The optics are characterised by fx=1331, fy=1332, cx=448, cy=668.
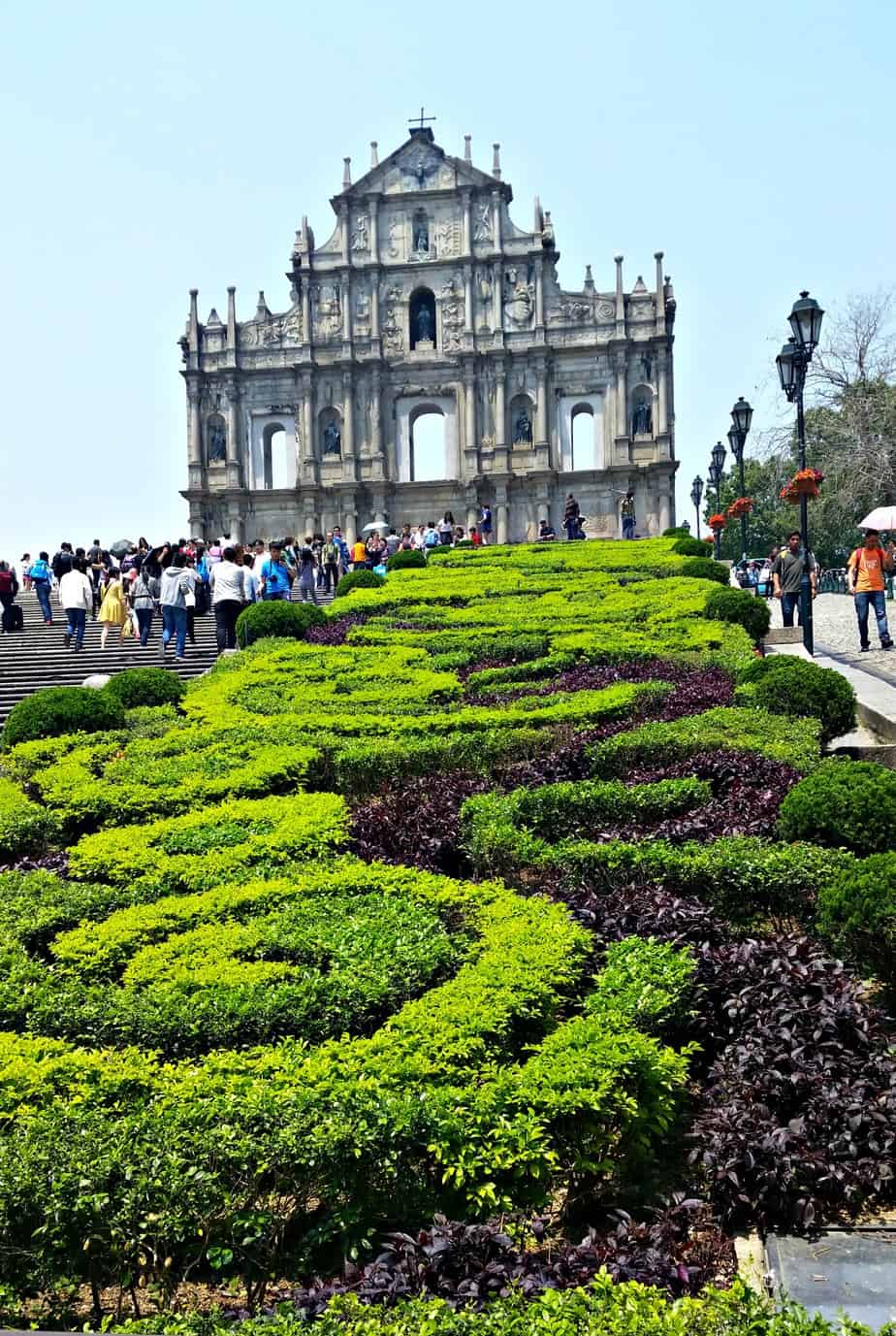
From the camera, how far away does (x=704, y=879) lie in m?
6.32

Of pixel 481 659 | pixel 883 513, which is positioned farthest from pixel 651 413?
pixel 481 659

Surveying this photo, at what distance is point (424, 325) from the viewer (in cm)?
4988

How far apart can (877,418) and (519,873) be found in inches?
1292

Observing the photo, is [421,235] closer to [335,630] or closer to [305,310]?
[305,310]

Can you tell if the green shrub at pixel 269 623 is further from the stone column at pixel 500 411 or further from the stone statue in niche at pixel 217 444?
the stone statue in niche at pixel 217 444

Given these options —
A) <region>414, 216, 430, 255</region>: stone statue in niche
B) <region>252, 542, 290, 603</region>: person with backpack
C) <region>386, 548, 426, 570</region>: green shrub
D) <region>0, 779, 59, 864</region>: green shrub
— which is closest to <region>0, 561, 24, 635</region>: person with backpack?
<region>252, 542, 290, 603</region>: person with backpack

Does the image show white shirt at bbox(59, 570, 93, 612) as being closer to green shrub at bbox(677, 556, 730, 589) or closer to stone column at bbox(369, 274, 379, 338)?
green shrub at bbox(677, 556, 730, 589)

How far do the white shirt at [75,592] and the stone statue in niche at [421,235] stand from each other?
34508 mm

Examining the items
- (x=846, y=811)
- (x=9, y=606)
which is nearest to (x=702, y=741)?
(x=846, y=811)

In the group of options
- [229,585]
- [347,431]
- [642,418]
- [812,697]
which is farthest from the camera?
[347,431]

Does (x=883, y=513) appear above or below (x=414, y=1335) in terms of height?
above

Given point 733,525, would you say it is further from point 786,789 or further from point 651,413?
point 786,789

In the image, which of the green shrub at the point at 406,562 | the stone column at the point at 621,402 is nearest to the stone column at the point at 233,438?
the stone column at the point at 621,402

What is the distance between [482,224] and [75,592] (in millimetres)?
35159
